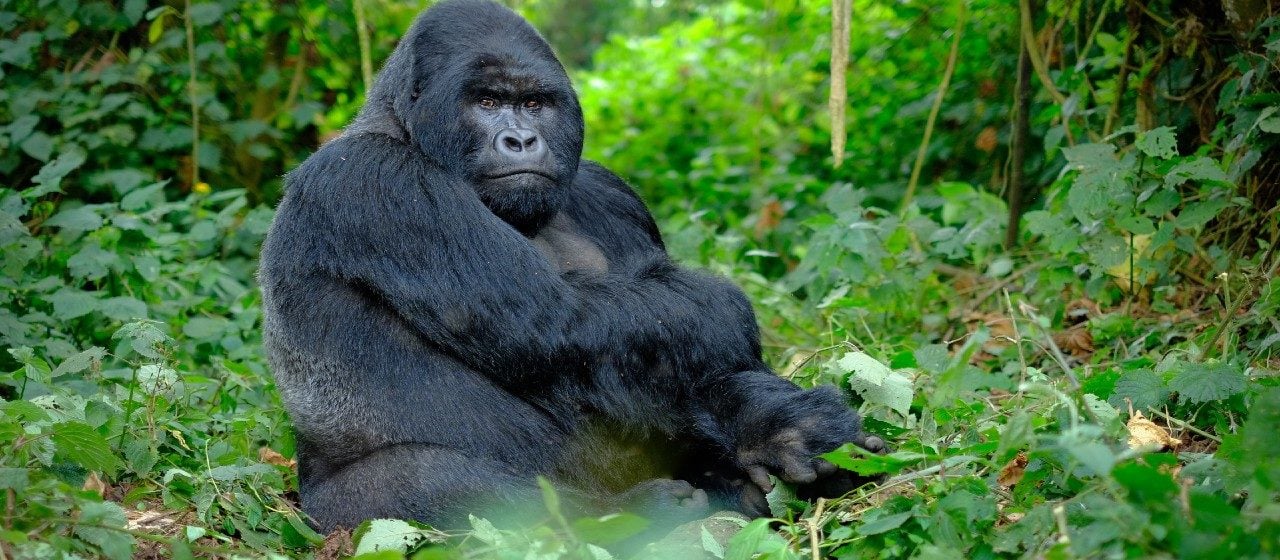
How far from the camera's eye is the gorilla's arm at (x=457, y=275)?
3.52 meters

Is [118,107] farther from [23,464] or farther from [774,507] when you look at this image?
[774,507]

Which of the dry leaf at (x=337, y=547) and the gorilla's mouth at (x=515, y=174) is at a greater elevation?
the gorilla's mouth at (x=515, y=174)

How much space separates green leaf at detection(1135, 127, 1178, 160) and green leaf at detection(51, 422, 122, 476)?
3.68m

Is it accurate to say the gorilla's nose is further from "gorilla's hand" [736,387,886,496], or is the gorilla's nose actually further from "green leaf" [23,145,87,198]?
"green leaf" [23,145,87,198]

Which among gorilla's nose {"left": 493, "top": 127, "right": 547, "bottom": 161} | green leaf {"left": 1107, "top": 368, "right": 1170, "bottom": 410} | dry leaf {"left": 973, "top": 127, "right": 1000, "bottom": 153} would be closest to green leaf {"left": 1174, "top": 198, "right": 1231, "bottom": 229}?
green leaf {"left": 1107, "top": 368, "right": 1170, "bottom": 410}

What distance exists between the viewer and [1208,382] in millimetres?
3465

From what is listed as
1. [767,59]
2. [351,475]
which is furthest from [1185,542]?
[767,59]

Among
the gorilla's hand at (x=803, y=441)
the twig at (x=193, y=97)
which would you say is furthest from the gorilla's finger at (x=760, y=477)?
the twig at (x=193, y=97)

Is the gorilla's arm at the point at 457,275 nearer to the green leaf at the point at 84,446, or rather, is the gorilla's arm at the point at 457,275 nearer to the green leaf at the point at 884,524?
the green leaf at the point at 84,446

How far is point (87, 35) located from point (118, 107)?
0.49 metres

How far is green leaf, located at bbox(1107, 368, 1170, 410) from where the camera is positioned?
3572 millimetres

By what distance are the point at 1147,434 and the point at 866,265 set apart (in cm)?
201

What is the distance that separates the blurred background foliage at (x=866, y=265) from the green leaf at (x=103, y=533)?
11 millimetres

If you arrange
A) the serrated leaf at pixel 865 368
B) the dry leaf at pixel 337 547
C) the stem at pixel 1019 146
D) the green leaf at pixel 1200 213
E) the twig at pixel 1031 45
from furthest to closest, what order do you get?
the stem at pixel 1019 146 < the twig at pixel 1031 45 < the green leaf at pixel 1200 213 < the serrated leaf at pixel 865 368 < the dry leaf at pixel 337 547
